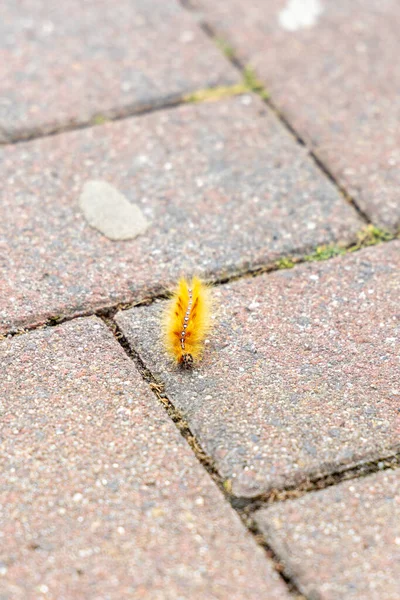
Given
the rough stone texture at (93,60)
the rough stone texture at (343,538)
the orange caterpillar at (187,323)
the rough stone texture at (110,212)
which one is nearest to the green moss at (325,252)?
the orange caterpillar at (187,323)

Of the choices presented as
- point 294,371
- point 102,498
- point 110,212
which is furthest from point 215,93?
point 102,498

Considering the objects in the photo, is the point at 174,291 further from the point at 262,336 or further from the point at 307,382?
the point at 307,382

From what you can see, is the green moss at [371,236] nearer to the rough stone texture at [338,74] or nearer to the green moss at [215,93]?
the rough stone texture at [338,74]

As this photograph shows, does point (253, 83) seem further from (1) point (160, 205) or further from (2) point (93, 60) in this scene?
(1) point (160, 205)

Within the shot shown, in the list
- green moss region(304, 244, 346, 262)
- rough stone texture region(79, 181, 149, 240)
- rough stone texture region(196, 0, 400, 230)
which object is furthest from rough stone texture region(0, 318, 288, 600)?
rough stone texture region(196, 0, 400, 230)

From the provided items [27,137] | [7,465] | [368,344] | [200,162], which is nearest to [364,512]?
[368,344]

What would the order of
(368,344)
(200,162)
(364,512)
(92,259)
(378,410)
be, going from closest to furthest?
1. (364,512)
2. (378,410)
3. (368,344)
4. (92,259)
5. (200,162)
